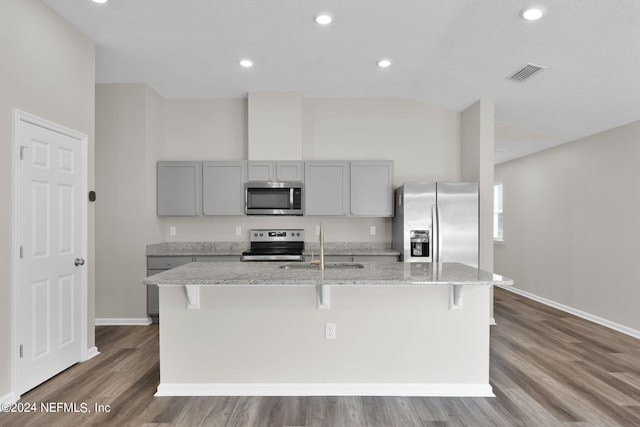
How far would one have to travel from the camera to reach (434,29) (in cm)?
330

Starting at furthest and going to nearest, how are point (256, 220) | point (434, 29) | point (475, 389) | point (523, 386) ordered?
point (256, 220) → point (434, 29) → point (523, 386) → point (475, 389)

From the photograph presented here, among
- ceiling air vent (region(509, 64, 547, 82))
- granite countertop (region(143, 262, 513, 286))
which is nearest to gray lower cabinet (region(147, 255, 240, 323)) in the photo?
granite countertop (region(143, 262, 513, 286))

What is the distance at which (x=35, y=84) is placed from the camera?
9.52 feet

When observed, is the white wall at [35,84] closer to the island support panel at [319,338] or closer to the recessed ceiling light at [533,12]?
the island support panel at [319,338]

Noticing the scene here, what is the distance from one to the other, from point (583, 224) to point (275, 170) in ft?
13.7

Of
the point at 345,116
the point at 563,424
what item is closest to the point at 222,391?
the point at 563,424

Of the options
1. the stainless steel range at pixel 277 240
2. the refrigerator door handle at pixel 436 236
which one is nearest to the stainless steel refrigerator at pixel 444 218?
the refrigerator door handle at pixel 436 236

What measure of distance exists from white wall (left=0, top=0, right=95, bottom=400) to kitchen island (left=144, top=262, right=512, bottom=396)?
1048mm

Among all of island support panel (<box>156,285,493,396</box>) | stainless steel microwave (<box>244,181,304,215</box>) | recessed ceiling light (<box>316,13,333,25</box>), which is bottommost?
island support panel (<box>156,285,493,396</box>)

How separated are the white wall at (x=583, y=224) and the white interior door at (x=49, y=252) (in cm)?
575

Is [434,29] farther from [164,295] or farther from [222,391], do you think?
[222,391]

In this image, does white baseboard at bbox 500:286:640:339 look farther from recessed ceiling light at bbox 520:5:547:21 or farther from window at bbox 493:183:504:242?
recessed ceiling light at bbox 520:5:547:21

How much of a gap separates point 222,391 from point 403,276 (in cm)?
155

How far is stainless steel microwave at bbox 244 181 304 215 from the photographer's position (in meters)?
4.88
